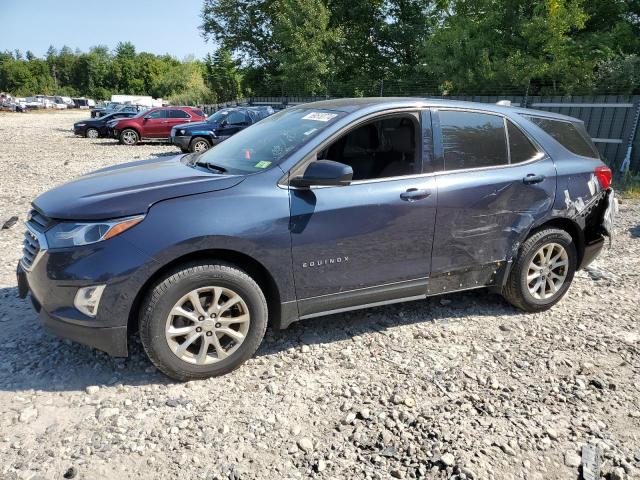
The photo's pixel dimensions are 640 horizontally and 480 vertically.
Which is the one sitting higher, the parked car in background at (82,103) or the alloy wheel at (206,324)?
the alloy wheel at (206,324)

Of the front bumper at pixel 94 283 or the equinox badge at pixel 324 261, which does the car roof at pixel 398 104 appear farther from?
the front bumper at pixel 94 283

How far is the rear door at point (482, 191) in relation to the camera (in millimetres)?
3598

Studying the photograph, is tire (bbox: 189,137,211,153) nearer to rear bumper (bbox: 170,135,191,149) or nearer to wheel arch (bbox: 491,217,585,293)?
rear bumper (bbox: 170,135,191,149)

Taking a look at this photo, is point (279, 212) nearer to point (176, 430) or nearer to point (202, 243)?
point (202, 243)

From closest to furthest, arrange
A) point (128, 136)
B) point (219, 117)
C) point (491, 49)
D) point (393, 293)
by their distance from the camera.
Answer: point (393, 293) < point (491, 49) < point (219, 117) < point (128, 136)

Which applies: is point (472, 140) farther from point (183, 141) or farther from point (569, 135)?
point (183, 141)

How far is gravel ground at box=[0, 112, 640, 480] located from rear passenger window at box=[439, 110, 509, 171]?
1341 mm

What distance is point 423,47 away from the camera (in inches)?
696

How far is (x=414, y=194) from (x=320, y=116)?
935 mm

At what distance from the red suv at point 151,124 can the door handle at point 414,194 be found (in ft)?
57.6

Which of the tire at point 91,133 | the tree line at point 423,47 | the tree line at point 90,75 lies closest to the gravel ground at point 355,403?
the tree line at point 423,47

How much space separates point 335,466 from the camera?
2.44 meters

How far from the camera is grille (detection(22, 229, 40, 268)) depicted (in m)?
2.92

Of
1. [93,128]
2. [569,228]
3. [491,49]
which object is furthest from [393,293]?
[93,128]
